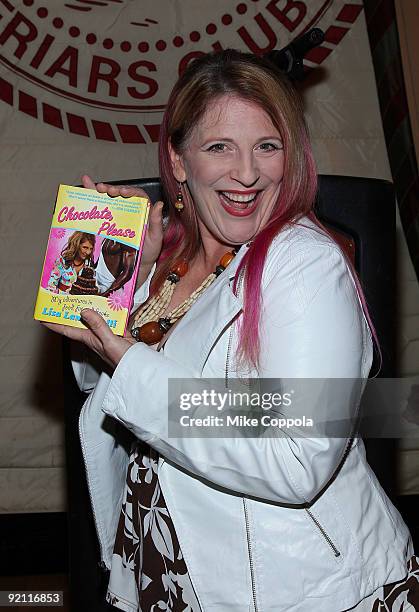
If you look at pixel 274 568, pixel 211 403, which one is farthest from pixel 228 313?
pixel 274 568

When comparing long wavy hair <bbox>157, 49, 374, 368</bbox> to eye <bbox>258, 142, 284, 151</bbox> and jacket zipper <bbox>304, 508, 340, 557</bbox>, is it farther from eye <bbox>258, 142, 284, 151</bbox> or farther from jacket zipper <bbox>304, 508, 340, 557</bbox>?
jacket zipper <bbox>304, 508, 340, 557</bbox>

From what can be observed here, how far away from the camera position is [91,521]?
1.73 metres

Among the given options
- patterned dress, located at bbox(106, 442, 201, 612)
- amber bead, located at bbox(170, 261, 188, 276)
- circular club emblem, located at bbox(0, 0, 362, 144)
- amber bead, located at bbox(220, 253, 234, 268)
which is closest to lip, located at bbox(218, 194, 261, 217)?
amber bead, located at bbox(220, 253, 234, 268)

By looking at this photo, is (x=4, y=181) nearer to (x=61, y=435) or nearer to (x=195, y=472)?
(x=61, y=435)

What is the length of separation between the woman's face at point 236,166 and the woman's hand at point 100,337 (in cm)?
30

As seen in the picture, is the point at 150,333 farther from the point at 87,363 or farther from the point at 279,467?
the point at 279,467

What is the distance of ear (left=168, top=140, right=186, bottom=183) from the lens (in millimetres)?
1611

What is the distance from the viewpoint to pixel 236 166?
1442 mm

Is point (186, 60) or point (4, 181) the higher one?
point (186, 60)

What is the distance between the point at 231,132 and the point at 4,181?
61.4 inches

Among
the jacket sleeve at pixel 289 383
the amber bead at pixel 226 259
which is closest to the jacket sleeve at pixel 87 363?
the amber bead at pixel 226 259

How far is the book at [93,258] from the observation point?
4.53 ft

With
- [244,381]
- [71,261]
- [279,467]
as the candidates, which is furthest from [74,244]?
[279,467]

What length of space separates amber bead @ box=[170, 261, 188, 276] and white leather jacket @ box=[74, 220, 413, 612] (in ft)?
1.05
